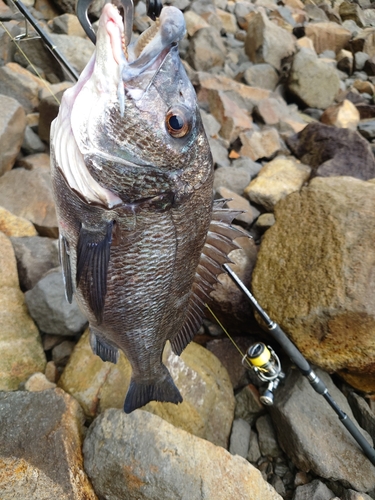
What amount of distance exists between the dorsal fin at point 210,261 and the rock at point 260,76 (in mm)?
5935

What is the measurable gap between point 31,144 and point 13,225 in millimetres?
1151

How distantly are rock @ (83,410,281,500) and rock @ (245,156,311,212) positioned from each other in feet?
7.48

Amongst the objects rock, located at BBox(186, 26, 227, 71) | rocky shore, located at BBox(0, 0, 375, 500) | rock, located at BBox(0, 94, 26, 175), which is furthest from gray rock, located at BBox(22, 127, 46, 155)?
rock, located at BBox(186, 26, 227, 71)

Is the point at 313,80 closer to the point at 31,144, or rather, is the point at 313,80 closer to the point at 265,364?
the point at 31,144

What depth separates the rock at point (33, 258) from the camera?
256cm

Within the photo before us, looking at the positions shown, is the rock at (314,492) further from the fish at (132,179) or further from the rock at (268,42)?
the rock at (268,42)

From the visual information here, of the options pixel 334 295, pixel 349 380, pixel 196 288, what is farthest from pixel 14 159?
pixel 349 380

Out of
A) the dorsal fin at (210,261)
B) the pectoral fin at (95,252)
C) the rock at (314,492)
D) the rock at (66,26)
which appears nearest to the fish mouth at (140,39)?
the pectoral fin at (95,252)

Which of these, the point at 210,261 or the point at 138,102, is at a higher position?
the point at 138,102

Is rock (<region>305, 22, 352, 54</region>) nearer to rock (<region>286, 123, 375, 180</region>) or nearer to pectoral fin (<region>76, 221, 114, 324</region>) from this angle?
rock (<region>286, 123, 375, 180</region>)

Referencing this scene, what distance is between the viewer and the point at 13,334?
2.27 metres

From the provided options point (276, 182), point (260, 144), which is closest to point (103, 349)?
point (276, 182)

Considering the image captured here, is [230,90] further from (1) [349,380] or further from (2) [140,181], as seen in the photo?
(2) [140,181]

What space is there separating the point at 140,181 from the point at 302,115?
6.18 metres
